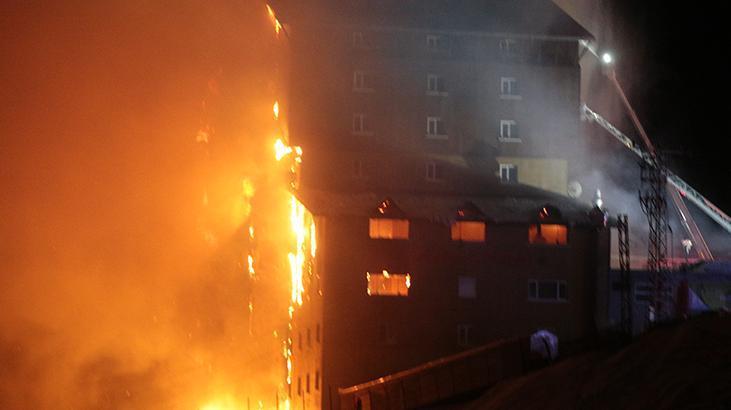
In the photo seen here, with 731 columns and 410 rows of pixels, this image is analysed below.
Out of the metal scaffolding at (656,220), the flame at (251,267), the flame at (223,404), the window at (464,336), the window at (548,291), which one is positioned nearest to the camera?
the metal scaffolding at (656,220)

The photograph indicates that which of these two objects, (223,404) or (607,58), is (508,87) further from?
(223,404)

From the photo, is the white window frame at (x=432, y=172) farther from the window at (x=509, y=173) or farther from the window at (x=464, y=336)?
the window at (x=464, y=336)

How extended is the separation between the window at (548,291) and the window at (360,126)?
9.17 meters

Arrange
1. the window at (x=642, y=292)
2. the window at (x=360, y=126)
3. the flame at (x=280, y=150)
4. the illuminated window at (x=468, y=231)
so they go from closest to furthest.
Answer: the illuminated window at (x=468, y=231) < the window at (x=360, y=126) < the window at (x=642, y=292) < the flame at (x=280, y=150)

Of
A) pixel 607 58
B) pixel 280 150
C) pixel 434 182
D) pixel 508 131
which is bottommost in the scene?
pixel 434 182

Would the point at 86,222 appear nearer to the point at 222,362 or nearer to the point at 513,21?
the point at 222,362

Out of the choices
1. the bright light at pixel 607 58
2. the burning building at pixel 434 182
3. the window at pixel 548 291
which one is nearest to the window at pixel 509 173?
the burning building at pixel 434 182

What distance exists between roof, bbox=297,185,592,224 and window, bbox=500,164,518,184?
32cm

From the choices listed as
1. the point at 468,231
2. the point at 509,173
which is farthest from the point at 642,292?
the point at 468,231

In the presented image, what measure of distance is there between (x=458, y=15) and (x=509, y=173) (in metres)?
7.12

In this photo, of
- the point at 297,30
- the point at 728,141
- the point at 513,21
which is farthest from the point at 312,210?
the point at 728,141

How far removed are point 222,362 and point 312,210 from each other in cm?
2316

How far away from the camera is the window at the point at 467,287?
116 ft

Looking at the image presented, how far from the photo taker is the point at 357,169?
37656 mm
